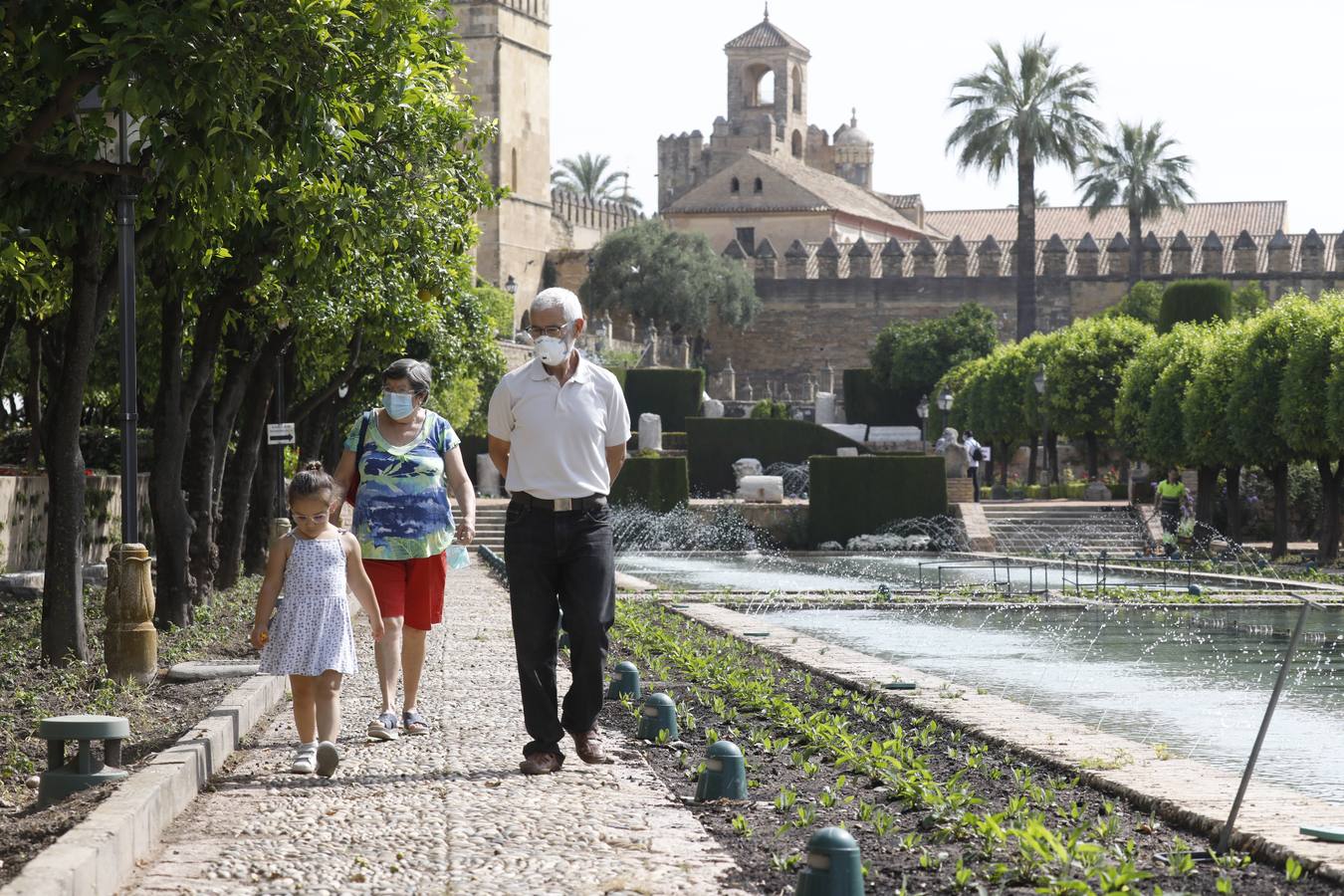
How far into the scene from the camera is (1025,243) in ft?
176

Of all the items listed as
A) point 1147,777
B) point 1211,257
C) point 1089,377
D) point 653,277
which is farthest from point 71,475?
point 1211,257

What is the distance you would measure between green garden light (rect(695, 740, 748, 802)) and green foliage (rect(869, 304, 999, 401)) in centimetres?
5241

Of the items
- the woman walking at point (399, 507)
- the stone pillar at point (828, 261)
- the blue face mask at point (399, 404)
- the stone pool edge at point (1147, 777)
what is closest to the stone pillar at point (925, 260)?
the stone pillar at point (828, 261)

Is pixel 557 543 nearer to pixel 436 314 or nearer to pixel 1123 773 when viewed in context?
pixel 1123 773

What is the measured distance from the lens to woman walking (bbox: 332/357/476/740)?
6926 millimetres

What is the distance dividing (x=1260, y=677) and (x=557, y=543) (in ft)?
20.2

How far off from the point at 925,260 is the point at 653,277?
11.7 m

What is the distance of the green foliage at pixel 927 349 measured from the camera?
58.2 meters

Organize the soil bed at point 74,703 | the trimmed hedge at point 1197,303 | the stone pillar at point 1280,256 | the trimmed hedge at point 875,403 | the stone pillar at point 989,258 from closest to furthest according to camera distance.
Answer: the soil bed at point 74,703, the trimmed hedge at point 1197,303, the trimmed hedge at point 875,403, the stone pillar at point 1280,256, the stone pillar at point 989,258

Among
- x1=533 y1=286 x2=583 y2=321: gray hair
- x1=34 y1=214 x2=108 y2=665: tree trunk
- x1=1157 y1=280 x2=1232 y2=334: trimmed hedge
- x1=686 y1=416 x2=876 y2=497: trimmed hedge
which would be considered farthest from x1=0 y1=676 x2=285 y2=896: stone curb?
x1=1157 y1=280 x2=1232 y2=334: trimmed hedge

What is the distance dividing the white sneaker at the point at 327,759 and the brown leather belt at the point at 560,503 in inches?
41.3

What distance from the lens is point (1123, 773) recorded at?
5.62m

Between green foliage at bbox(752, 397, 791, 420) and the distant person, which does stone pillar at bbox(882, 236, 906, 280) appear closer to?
green foliage at bbox(752, 397, 791, 420)

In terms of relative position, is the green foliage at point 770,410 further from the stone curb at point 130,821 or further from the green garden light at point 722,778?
the green garden light at point 722,778
